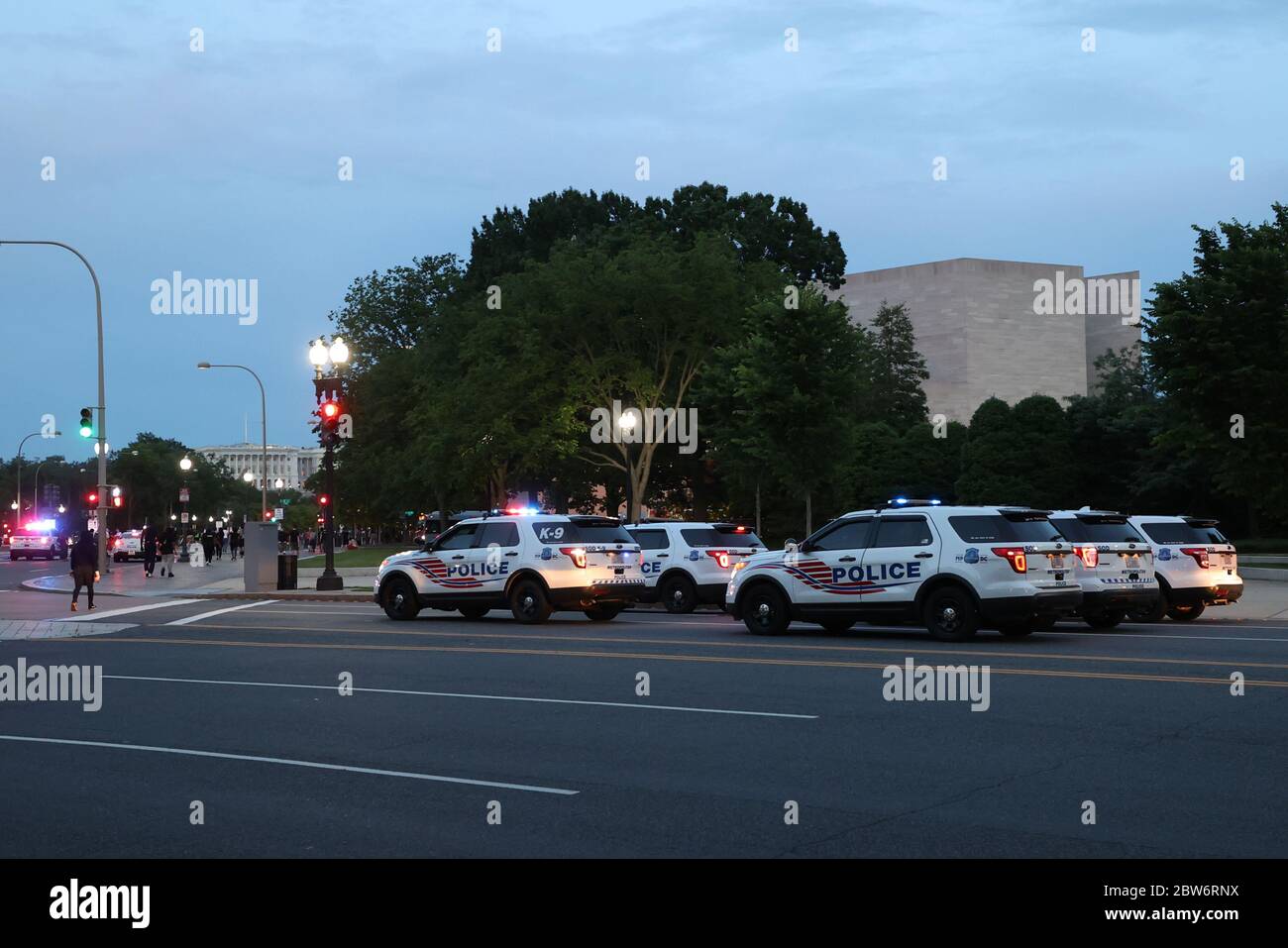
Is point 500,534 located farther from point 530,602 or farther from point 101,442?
point 101,442

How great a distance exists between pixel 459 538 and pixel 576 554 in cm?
245

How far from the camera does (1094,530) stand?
2223 centimetres

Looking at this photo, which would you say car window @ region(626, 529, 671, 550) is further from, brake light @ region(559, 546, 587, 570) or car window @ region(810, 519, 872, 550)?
car window @ region(810, 519, 872, 550)

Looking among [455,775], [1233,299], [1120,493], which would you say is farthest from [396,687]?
[1120,493]

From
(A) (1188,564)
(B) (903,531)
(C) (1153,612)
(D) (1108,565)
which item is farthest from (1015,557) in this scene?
(C) (1153,612)

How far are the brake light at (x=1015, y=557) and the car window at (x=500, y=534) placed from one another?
8.86 meters

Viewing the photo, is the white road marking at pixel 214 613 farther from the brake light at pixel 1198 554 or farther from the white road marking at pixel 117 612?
the brake light at pixel 1198 554

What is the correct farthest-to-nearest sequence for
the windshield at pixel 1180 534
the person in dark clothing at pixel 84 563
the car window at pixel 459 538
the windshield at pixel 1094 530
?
the person in dark clothing at pixel 84 563, the car window at pixel 459 538, the windshield at pixel 1180 534, the windshield at pixel 1094 530

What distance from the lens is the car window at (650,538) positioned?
28344 millimetres

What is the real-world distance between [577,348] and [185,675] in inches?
1431

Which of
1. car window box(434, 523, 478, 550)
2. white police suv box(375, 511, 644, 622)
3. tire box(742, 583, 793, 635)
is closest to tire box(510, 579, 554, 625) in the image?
white police suv box(375, 511, 644, 622)

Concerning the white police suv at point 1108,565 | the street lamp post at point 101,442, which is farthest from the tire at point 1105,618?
the street lamp post at point 101,442

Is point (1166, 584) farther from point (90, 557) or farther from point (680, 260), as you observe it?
point (680, 260)
